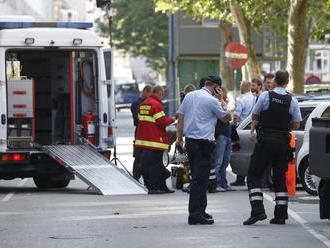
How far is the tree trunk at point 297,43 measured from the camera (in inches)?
1166

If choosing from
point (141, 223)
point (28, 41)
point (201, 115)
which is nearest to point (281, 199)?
point (201, 115)

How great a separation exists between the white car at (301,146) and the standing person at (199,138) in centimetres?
280

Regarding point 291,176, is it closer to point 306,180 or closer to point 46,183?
point 306,180

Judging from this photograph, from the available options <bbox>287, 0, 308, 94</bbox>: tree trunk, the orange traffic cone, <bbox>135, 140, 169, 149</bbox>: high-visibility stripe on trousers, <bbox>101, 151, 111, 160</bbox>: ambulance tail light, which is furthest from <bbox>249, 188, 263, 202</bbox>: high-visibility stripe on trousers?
<bbox>287, 0, 308, 94</bbox>: tree trunk

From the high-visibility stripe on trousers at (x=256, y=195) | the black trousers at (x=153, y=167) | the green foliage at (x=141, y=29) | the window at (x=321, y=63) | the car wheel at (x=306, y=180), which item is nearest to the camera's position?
the high-visibility stripe on trousers at (x=256, y=195)

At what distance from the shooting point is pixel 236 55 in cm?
3098

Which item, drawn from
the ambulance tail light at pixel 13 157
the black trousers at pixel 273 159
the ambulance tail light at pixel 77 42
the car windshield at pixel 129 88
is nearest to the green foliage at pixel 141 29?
the car windshield at pixel 129 88

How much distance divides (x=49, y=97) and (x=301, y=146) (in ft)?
16.5

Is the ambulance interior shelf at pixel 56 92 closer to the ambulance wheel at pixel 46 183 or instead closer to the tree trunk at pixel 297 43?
the ambulance wheel at pixel 46 183

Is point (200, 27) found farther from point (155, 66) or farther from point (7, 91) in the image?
point (7, 91)

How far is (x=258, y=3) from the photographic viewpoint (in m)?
34.5

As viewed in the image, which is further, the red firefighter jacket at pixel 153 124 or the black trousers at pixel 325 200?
the red firefighter jacket at pixel 153 124

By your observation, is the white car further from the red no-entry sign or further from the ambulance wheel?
the red no-entry sign

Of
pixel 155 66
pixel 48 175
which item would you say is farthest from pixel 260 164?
pixel 155 66
